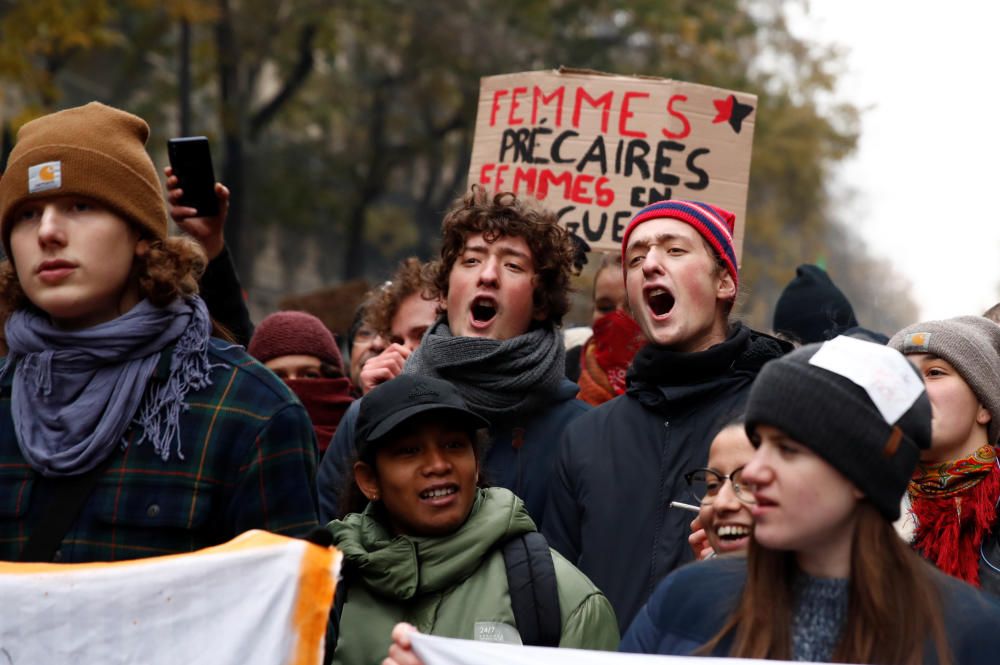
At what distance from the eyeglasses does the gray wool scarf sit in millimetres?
675

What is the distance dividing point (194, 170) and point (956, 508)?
7.25ft

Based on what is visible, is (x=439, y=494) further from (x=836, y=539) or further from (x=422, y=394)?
(x=836, y=539)

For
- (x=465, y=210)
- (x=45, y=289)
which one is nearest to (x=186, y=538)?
(x=45, y=289)

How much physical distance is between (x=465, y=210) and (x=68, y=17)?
978cm

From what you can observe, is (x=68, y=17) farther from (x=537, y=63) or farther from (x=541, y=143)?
(x=537, y=63)

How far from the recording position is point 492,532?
3.62 meters

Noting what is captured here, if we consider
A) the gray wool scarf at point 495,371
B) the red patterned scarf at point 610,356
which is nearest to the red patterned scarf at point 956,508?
the gray wool scarf at point 495,371

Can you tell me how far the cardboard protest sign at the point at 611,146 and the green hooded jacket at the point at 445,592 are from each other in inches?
99.5

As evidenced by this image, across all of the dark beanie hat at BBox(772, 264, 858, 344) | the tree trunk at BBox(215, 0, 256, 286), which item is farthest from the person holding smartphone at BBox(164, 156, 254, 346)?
the tree trunk at BBox(215, 0, 256, 286)

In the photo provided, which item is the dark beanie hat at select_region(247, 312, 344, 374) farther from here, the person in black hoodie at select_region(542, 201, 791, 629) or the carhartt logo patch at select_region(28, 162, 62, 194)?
the carhartt logo patch at select_region(28, 162, 62, 194)

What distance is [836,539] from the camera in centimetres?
270

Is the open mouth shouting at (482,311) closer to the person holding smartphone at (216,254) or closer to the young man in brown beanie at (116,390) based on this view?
the person holding smartphone at (216,254)

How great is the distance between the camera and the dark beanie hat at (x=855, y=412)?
2.64 meters

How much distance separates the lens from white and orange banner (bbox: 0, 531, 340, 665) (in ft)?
9.77
